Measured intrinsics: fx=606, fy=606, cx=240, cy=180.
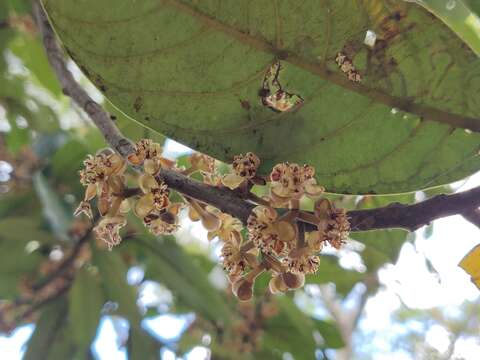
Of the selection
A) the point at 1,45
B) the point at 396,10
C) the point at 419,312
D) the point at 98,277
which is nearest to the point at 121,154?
the point at 396,10

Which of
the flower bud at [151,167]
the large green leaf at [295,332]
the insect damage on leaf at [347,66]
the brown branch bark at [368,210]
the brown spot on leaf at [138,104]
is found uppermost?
the large green leaf at [295,332]

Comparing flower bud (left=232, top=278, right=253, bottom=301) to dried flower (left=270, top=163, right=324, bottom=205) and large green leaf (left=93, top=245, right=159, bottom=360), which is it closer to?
dried flower (left=270, top=163, right=324, bottom=205)

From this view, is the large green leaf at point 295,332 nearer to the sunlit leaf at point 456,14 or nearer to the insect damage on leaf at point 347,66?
the sunlit leaf at point 456,14

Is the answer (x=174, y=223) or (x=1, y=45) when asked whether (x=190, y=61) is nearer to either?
(x=174, y=223)

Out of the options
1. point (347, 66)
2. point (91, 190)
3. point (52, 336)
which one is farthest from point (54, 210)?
point (347, 66)

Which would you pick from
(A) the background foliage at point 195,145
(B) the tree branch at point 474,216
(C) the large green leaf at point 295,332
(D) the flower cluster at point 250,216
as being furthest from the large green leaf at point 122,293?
(B) the tree branch at point 474,216

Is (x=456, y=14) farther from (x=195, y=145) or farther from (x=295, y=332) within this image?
(x=295, y=332)
